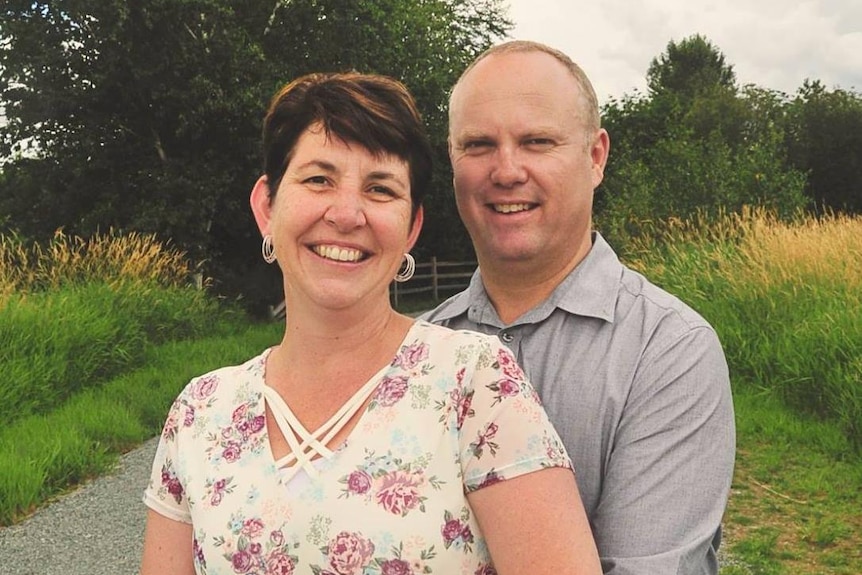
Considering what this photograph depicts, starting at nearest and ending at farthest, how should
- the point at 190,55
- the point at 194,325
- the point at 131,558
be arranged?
1. the point at 131,558
2. the point at 194,325
3. the point at 190,55

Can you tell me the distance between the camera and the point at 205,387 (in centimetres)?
181

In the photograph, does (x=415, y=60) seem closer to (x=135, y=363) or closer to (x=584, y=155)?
(x=135, y=363)

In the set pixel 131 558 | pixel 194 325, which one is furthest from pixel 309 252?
pixel 194 325

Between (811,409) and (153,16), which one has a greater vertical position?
(153,16)

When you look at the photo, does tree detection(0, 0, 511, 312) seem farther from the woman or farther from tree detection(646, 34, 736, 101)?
tree detection(646, 34, 736, 101)

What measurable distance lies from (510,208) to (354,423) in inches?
26.5

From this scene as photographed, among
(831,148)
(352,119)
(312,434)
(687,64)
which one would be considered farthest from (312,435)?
(687,64)

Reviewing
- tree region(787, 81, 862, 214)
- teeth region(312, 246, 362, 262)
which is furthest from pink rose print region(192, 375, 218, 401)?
tree region(787, 81, 862, 214)

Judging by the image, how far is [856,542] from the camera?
15.4ft

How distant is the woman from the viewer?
1449 millimetres

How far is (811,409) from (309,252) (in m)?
6.07

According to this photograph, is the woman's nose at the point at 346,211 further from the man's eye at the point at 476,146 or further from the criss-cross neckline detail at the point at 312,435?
the man's eye at the point at 476,146

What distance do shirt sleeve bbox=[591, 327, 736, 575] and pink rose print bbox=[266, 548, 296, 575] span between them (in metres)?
0.55

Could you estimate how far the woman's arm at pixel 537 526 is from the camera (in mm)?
1397
